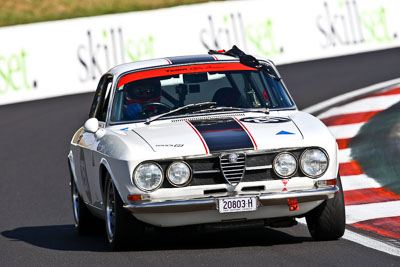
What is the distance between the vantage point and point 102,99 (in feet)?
30.6

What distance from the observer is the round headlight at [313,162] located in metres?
7.50

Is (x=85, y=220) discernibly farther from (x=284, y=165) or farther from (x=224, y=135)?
(x=284, y=165)

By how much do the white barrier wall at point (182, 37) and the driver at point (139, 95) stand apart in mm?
13532

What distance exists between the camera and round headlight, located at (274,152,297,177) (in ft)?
24.4

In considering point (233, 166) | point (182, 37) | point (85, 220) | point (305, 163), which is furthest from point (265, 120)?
point (182, 37)

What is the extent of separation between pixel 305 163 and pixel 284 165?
164 millimetres

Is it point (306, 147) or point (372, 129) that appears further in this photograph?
point (372, 129)

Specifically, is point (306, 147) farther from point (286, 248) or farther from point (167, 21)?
point (167, 21)

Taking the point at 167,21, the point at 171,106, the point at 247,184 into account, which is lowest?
the point at 247,184

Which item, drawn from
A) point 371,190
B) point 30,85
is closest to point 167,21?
point 30,85

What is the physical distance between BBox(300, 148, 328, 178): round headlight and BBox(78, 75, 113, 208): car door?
1.75m

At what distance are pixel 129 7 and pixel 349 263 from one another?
26.7 meters

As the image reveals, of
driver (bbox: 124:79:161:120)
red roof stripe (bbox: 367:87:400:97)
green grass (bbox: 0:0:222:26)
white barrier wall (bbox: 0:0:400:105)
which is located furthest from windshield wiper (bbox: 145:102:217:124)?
green grass (bbox: 0:0:222:26)

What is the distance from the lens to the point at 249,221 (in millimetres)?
7551
